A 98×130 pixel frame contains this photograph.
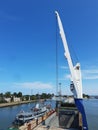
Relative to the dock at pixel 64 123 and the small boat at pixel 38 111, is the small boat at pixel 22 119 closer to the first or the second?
the small boat at pixel 38 111

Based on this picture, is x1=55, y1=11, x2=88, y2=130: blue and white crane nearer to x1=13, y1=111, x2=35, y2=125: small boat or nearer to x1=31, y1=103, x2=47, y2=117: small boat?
x1=13, y1=111, x2=35, y2=125: small boat

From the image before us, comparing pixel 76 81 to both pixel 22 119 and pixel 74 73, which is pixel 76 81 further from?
pixel 22 119

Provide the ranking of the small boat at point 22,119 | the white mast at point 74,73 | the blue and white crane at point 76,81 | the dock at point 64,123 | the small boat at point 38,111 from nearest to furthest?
1. the blue and white crane at point 76,81
2. the white mast at point 74,73
3. the dock at point 64,123
4. the small boat at point 22,119
5. the small boat at point 38,111

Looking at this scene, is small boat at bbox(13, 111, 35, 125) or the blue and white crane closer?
the blue and white crane

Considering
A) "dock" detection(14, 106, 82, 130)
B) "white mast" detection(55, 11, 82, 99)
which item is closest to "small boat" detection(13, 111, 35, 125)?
"dock" detection(14, 106, 82, 130)

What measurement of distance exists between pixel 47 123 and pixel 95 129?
1416cm

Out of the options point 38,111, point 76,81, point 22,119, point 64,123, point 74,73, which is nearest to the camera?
point 76,81

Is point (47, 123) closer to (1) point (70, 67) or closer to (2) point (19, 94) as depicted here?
(1) point (70, 67)

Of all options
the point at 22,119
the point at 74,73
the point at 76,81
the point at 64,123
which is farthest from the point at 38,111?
the point at 76,81

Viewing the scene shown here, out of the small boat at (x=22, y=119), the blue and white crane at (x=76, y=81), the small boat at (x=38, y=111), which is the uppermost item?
the blue and white crane at (x=76, y=81)

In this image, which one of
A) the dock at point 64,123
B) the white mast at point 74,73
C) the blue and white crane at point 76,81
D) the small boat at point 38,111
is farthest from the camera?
the small boat at point 38,111

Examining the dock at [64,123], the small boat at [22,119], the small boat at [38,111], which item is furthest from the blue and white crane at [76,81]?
the small boat at [38,111]

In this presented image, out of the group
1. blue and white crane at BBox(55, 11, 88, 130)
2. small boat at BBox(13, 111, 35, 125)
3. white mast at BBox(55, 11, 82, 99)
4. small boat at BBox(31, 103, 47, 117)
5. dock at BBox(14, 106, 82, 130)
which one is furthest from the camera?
small boat at BBox(31, 103, 47, 117)

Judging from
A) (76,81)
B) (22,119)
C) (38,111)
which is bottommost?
(22,119)
